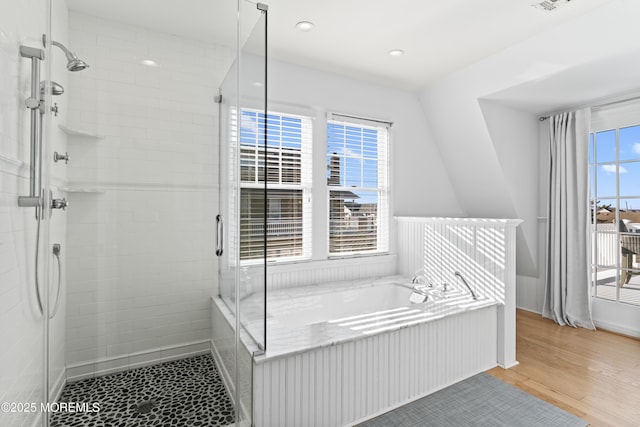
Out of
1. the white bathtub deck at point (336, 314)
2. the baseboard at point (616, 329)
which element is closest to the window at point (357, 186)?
the white bathtub deck at point (336, 314)

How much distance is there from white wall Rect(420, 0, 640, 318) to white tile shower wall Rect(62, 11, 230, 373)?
7.98 ft

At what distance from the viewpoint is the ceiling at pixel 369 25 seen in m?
1.99

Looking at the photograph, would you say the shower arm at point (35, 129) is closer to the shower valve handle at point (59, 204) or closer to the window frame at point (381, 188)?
the shower valve handle at point (59, 204)

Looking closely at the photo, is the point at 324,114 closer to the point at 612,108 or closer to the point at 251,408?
the point at 251,408

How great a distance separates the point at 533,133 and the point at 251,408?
403 centimetres

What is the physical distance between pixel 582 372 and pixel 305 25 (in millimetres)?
3353

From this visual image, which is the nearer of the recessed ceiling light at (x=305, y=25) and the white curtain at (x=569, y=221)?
the recessed ceiling light at (x=305, y=25)

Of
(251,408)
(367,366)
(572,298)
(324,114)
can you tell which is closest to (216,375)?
(251,408)

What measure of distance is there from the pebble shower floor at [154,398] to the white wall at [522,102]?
10.8ft

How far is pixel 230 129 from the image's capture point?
6.66 ft

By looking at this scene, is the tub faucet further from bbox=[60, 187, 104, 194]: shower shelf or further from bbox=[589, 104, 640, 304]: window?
bbox=[60, 187, 104, 194]: shower shelf

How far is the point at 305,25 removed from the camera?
8.15 feet

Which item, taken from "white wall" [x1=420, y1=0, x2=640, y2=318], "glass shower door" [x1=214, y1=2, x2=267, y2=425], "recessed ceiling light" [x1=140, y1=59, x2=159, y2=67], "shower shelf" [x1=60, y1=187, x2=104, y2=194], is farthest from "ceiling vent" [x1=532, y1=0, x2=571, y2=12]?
"shower shelf" [x1=60, y1=187, x2=104, y2=194]

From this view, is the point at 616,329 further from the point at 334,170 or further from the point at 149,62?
the point at 149,62
